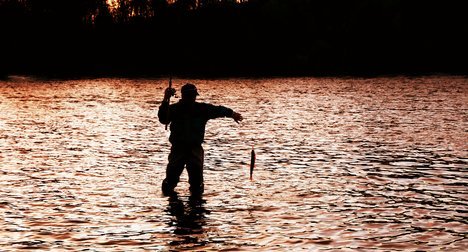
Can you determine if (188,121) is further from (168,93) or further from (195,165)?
(195,165)

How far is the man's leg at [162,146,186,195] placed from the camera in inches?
560

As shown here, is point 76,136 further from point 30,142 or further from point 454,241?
point 454,241

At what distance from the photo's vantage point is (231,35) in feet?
362

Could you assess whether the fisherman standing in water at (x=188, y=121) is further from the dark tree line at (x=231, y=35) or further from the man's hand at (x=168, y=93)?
the dark tree line at (x=231, y=35)

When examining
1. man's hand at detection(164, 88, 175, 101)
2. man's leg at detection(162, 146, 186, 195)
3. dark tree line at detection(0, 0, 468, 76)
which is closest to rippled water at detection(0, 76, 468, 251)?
man's leg at detection(162, 146, 186, 195)

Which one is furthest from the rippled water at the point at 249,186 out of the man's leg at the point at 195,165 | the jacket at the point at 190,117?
the jacket at the point at 190,117

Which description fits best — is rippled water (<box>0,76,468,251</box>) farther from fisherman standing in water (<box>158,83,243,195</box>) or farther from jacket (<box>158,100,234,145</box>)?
jacket (<box>158,100,234,145</box>)

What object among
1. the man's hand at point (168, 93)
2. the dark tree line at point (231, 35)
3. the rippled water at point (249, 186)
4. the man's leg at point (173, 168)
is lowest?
the rippled water at point (249, 186)

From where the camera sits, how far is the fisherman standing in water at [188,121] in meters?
14.0

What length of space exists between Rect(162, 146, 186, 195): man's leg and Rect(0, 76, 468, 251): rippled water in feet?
0.91

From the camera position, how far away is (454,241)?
11234 millimetres

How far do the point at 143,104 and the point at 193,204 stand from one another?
3018cm

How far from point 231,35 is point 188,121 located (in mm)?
96949

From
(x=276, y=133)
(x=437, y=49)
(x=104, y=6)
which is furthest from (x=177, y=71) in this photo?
(x=276, y=133)
